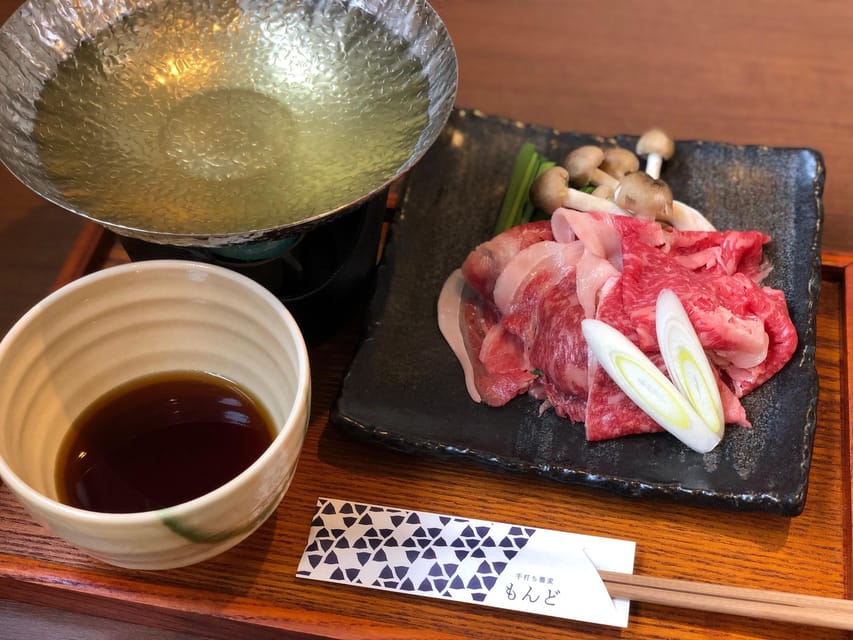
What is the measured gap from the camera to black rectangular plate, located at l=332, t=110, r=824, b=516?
143 cm

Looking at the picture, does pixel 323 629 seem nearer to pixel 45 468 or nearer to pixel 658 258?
pixel 45 468

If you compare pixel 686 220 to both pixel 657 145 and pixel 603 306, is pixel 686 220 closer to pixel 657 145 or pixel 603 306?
pixel 657 145

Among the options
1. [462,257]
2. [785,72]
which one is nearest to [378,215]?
[462,257]

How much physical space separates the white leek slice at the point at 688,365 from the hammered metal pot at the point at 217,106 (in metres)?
0.56

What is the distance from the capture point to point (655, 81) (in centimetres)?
243

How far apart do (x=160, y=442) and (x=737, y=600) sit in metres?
0.96

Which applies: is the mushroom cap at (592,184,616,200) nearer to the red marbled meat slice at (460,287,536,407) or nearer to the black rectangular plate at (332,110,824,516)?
the black rectangular plate at (332,110,824,516)

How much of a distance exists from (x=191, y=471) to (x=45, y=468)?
0.21 metres

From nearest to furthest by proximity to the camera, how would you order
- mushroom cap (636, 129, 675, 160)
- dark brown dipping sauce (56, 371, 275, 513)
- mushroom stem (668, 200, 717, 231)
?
1. dark brown dipping sauce (56, 371, 275, 513)
2. mushroom stem (668, 200, 717, 231)
3. mushroom cap (636, 129, 675, 160)

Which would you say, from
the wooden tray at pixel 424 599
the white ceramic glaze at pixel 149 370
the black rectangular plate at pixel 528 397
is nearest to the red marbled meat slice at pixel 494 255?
the black rectangular plate at pixel 528 397

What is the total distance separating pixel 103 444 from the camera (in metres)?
1.29

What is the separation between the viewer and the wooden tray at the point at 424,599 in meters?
1.29

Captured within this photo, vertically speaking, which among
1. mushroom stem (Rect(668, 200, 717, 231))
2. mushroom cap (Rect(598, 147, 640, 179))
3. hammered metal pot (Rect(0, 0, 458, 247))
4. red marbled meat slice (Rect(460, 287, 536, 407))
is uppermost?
hammered metal pot (Rect(0, 0, 458, 247))

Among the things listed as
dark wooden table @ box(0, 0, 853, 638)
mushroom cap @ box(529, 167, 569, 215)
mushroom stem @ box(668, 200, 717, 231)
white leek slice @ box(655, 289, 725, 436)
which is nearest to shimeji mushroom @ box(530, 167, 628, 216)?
mushroom cap @ box(529, 167, 569, 215)
